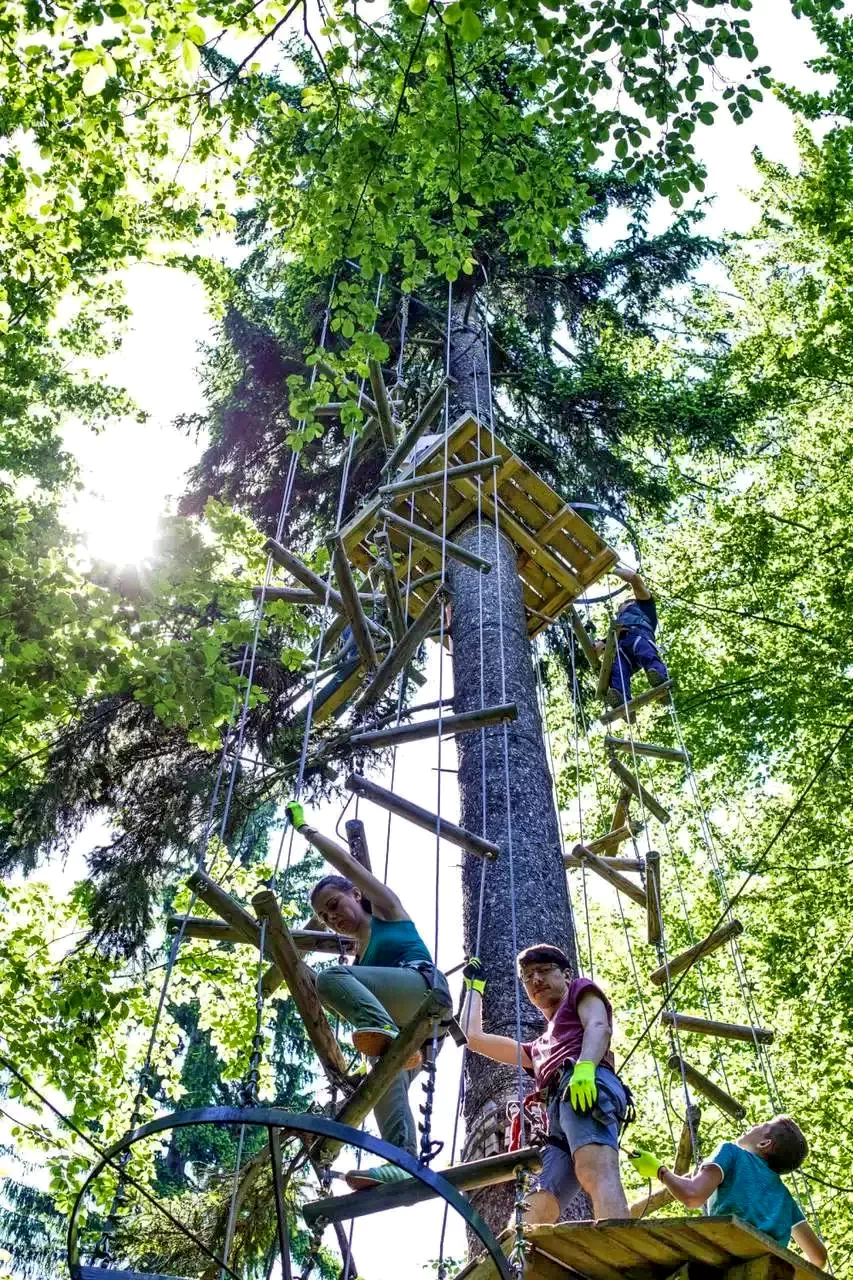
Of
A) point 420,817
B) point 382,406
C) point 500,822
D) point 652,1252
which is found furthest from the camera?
point 382,406

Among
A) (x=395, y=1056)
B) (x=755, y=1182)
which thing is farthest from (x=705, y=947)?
(x=395, y=1056)

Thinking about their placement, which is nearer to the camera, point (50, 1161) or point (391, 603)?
point (391, 603)

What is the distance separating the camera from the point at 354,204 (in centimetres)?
518

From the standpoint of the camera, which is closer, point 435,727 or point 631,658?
point 435,727

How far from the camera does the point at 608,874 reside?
6.09 m

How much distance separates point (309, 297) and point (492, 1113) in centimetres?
665

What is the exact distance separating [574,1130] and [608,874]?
3.08 metres

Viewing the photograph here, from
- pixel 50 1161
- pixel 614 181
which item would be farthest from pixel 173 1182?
pixel 614 181

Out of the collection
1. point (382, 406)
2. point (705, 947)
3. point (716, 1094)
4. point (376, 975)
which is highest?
point (382, 406)

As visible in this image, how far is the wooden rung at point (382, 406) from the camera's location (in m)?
6.22

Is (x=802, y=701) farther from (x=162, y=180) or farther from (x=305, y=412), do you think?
(x=162, y=180)

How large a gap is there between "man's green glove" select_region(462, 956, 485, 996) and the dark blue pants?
336 cm

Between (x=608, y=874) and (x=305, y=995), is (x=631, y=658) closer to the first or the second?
(x=608, y=874)

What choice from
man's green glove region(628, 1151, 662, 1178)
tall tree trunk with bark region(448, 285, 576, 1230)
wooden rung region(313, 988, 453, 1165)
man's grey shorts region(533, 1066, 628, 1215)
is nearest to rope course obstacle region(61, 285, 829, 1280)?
wooden rung region(313, 988, 453, 1165)
